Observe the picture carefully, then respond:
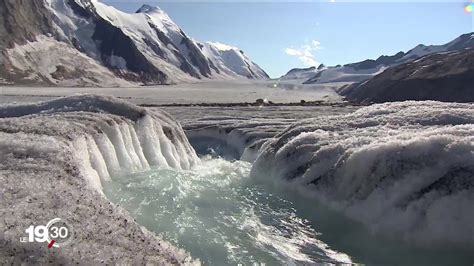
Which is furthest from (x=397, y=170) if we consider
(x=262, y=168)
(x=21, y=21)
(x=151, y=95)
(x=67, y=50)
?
(x=67, y=50)

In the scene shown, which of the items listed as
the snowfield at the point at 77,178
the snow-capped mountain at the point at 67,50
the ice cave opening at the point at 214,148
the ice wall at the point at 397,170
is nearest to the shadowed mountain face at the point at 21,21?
the snow-capped mountain at the point at 67,50

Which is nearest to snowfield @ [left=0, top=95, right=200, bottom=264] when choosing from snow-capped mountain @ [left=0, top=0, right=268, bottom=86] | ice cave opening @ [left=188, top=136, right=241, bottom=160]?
ice cave opening @ [left=188, top=136, right=241, bottom=160]

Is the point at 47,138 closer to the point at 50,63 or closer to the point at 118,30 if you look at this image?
the point at 50,63

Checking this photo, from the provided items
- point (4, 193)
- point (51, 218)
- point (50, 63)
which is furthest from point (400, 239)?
point (50, 63)

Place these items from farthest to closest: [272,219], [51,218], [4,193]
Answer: [272,219], [4,193], [51,218]

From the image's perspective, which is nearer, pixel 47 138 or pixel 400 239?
pixel 400 239

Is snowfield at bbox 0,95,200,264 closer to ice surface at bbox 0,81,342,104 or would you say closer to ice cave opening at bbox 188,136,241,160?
ice cave opening at bbox 188,136,241,160

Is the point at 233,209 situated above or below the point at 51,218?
below
